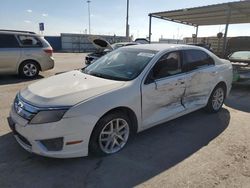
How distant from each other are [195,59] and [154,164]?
2453 millimetres

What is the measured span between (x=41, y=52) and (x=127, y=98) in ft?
22.8

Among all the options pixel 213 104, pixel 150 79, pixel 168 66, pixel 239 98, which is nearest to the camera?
pixel 150 79

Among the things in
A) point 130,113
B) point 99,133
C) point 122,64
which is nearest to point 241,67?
point 122,64

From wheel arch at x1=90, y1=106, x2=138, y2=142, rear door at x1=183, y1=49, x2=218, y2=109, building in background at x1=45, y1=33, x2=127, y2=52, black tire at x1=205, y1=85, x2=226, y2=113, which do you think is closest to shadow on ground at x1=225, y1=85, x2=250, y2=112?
black tire at x1=205, y1=85, x2=226, y2=113

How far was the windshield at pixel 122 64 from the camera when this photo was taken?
388cm

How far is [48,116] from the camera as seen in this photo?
2943 mm

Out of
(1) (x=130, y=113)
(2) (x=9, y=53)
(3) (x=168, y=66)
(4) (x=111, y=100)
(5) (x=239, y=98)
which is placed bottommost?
(5) (x=239, y=98)

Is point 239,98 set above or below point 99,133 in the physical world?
below

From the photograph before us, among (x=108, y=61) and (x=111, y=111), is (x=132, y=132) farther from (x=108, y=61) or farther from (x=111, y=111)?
(x=108, y=61)

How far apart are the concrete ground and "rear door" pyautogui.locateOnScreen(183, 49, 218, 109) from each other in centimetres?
59

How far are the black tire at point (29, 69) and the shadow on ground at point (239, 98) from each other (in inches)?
273

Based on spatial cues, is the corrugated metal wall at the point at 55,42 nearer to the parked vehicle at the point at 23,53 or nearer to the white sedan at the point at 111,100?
the parked vehicle at the point at 23,53

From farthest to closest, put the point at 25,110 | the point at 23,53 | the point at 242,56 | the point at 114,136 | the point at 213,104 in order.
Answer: the point at 242,56, the point at 23,53, the point at 213,104, the point at 114,136, the point at 25,110

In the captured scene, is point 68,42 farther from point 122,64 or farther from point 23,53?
point 122,64
